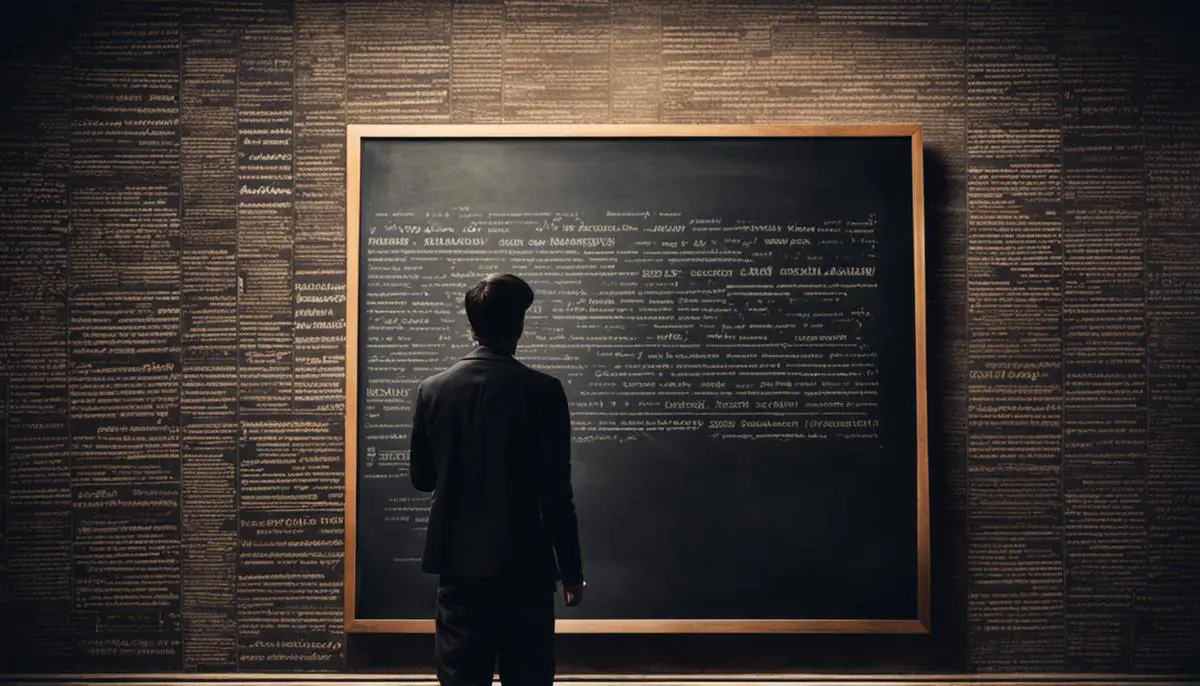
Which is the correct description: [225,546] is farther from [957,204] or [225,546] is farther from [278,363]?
[957,204]

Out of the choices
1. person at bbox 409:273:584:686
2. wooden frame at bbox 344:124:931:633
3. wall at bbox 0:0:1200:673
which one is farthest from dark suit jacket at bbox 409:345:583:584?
wall at bbox 0:0:1200:673

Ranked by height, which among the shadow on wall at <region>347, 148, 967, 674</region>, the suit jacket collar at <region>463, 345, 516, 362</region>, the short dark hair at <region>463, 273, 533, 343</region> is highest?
the short dark hair at <region>463, 273, 533, 343</region>

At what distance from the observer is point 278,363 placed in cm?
273

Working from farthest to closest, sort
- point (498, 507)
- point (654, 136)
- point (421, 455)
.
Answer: point (654, 136)
point (421, 455)
point (498, 507)

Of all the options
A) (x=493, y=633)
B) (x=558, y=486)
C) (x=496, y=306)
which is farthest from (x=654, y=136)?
(x=493, y=633)

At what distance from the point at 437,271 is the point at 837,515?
157 cm

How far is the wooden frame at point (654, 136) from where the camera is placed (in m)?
2.63

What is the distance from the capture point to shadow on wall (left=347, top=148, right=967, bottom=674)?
106 inches

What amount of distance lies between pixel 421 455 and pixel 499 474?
0.24 m

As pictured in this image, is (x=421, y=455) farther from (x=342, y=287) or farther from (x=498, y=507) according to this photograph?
(x=342, y=287)

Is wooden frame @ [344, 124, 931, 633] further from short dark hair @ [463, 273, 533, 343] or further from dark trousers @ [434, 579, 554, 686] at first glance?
short dark hair @ [463, 273, 533, 343]

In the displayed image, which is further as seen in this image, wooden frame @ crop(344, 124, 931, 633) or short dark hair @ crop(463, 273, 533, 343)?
wooden frame @ crop(344, 124, 931, 633)

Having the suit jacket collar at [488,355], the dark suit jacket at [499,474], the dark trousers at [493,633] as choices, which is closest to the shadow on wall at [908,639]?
the dark trousers at [493,633]

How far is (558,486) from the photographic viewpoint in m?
1.89
